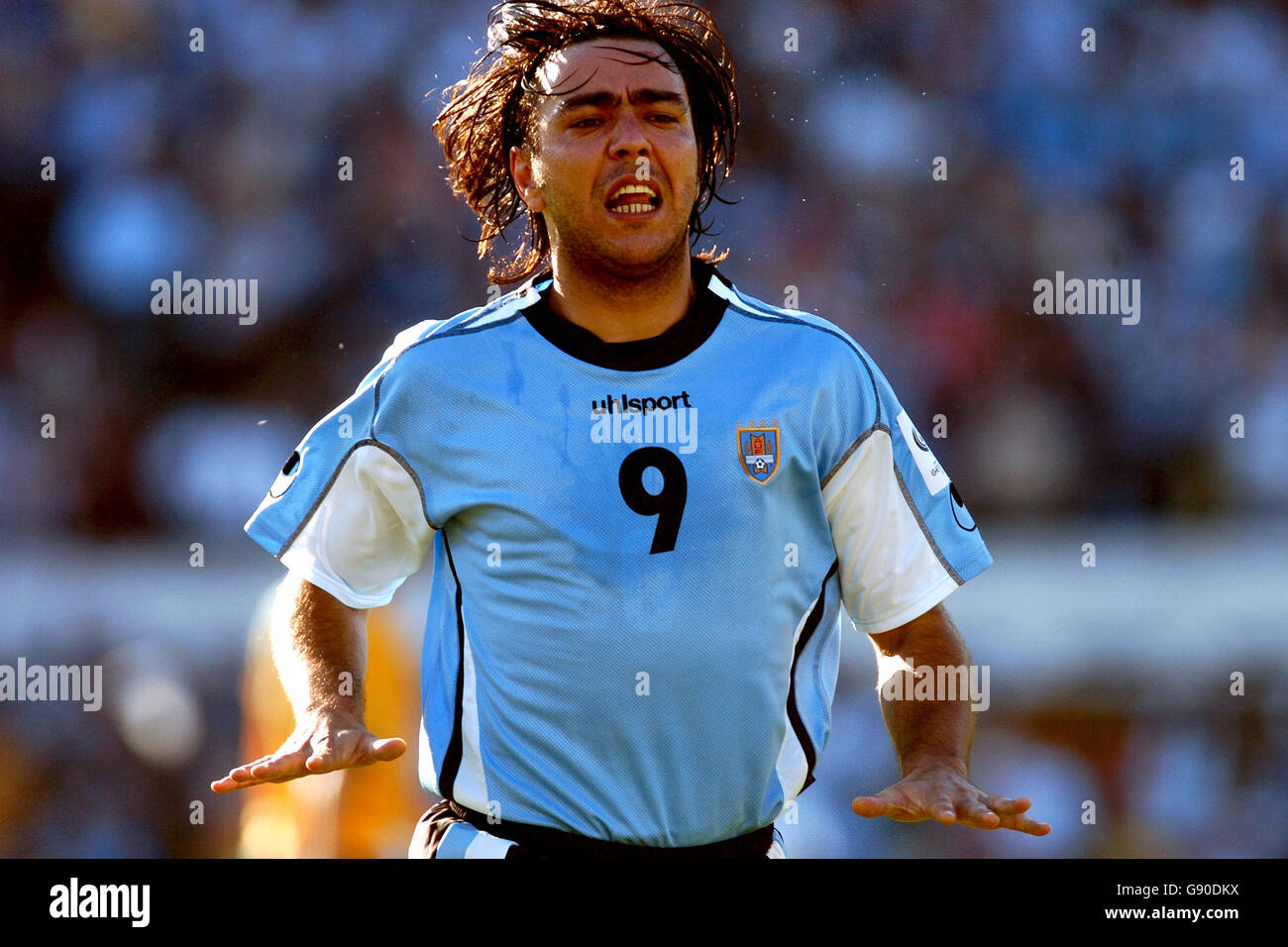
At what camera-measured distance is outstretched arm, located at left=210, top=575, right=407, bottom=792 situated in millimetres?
2691

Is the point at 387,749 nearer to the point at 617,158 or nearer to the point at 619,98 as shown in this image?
the point at 617,158

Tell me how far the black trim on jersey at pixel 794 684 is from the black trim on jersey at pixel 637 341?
509mm

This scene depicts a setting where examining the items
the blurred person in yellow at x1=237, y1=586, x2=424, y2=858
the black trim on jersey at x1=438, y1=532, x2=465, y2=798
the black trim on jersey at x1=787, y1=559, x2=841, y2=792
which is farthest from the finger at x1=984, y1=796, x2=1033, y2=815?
the blurred person in yellow at x1=237, y1=586, x2=424, y2=858

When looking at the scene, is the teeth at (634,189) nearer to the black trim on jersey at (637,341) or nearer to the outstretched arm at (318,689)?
the black trim on jersey at (637,341)

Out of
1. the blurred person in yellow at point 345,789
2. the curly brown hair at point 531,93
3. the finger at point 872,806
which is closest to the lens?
the finger at point 872,806

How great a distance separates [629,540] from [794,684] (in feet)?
1.40

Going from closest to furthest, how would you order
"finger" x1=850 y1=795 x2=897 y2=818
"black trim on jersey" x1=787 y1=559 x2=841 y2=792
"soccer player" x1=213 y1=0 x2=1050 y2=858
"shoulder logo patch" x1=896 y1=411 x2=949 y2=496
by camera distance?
"finger" x1=850 y1=795 x2=897 y2=818, "soccer player" x1=213 y1=0 x2=1050 y2=858, "black trim on jersey" x1=787 y1=559 x2=841 y2=792, "shoulder logo patch" x1=896 y1=411 x2=949 y2=496

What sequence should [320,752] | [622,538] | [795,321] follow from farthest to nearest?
[795,321], [622,538], [320,752]

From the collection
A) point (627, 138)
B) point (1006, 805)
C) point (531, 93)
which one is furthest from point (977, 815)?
point (531, 93)

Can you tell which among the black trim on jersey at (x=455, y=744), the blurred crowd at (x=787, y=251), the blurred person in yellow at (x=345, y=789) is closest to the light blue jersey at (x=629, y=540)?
the black trim on jersey at (x=455, y=744)

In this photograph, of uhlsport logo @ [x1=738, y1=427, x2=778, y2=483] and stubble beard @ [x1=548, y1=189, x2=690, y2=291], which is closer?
uhlsport logo @ [x1=738, y1=427, x2=778, y2=483]

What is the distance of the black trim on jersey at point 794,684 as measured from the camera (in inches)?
116

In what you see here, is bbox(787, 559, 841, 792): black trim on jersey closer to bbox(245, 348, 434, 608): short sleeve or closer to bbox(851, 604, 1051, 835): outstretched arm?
bbox(851, 604, 1051, 835): outstretched arm

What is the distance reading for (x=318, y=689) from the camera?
294 cm
